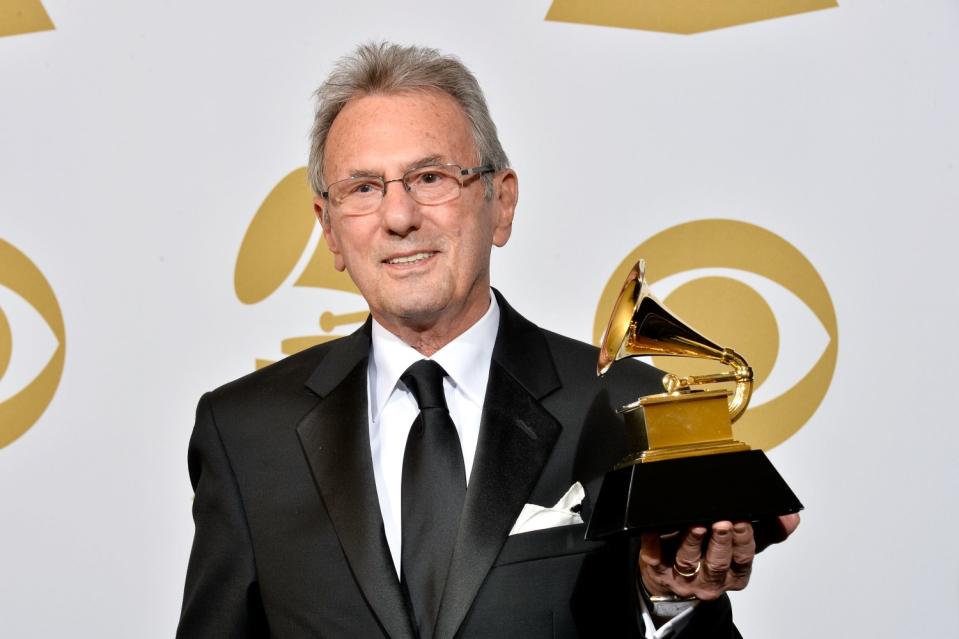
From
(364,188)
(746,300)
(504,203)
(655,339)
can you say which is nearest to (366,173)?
(364,188)

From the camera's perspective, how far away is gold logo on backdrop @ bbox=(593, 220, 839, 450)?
2549 mm

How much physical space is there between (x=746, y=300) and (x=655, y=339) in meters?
0.98

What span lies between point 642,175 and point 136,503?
56.5 inches

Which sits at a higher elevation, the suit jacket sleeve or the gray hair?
the gray hair

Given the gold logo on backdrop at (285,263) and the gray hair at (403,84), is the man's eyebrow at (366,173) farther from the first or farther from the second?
the gold logo on backdrop at (285,263)

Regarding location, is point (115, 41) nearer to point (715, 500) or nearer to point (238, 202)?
point (238, 202)

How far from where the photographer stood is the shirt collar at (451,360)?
1895 mm

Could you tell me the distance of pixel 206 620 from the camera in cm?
184

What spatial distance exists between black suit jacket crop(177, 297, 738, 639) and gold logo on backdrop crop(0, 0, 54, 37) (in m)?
1.33

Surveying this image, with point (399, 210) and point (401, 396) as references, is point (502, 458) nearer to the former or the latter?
point (401, 396)

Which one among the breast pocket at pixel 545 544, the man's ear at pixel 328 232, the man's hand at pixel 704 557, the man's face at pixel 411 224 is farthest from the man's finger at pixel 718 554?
the man's ear at pixel 328 232

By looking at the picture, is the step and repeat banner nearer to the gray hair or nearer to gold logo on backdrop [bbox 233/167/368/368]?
gold logo on backdrop [bbox 233/167/368/368]

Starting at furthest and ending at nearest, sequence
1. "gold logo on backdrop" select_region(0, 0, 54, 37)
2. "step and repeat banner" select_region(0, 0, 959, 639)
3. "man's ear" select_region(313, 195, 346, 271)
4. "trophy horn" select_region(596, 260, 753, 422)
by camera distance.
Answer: "gold logo on backdrop" select_region(0, 0, 54, 37), "step and repeat banner" select_region(0, 0, 959, 639), "man's ear" select_region(313, 195, 346, 271), "trophy horn" select_region(596, 260, 753, 422)

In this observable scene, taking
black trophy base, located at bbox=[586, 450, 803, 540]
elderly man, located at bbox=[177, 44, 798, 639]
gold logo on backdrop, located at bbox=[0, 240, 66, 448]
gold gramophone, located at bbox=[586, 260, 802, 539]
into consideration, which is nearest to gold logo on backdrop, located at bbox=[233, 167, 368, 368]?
gold logo on backdrop, located at bbox=[0, 240, 66, 448]
